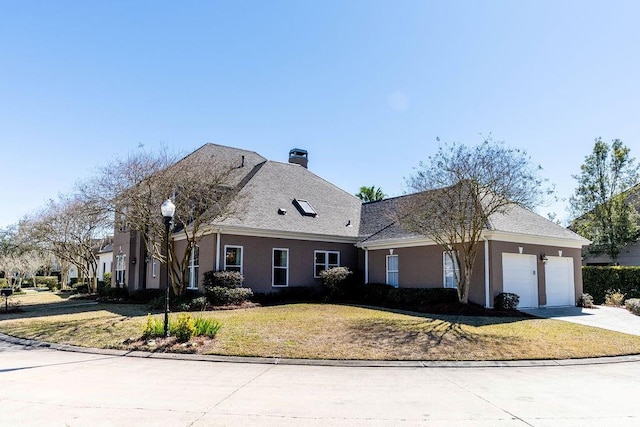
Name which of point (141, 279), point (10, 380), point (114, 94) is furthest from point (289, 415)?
point (141, 279)

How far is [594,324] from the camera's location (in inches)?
589

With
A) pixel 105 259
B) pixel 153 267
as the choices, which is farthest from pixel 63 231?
pixel 153 267

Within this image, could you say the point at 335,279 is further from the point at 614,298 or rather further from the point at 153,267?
the point at 614,298

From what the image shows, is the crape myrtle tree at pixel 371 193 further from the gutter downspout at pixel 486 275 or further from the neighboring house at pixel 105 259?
the gutter downspout at pixel 486 275

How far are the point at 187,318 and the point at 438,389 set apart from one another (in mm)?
6607

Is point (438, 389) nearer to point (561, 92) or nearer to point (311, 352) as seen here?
point (311, 352)

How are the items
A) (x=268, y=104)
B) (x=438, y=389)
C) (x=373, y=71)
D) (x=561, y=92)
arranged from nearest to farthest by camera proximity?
(x=438, y=389) → (x=561, y=92) → (x=373, y=71) → (x=268, y=104)

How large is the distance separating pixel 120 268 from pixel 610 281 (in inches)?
1105

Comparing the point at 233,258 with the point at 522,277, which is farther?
the point at 233,258

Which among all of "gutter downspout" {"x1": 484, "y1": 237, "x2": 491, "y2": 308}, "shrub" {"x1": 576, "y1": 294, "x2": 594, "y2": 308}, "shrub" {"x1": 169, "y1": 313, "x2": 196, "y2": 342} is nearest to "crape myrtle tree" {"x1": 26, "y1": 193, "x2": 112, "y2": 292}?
"shrub" {"x1": 169, "y1": 313, "x2": 196, "y2": 342}

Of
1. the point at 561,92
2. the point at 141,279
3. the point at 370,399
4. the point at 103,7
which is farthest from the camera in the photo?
the point at 141,279

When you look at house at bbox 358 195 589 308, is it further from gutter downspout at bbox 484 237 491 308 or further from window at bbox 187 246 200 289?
window at bbox 187 246 200 289

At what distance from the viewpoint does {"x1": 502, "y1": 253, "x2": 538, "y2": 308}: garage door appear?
58.0 feet

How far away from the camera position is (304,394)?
22.6 feet
